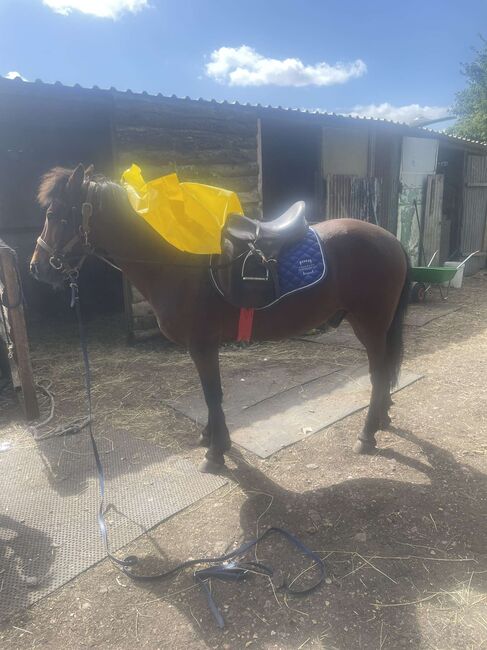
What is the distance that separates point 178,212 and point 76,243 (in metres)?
0.62

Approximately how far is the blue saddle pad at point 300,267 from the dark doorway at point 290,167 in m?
5.10

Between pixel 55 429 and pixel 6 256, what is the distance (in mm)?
1459

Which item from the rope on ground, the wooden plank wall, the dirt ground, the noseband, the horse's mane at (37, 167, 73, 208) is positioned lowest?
the rope on ground

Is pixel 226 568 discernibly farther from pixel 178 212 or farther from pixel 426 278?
pixel 426 278

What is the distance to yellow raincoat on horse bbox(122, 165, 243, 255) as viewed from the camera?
2.48 metres

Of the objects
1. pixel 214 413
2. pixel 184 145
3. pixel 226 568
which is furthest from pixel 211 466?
pixel 184 145

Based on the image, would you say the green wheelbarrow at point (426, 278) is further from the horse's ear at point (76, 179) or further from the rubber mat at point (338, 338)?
the horse's ear at point (76, 179)

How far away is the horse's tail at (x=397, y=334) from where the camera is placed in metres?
3.22

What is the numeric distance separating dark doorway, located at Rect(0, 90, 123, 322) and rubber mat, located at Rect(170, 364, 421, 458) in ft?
13.8

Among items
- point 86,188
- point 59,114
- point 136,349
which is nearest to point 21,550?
point 86,188

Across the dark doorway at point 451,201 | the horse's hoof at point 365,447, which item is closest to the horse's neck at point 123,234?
the horse's hoof at point 365,447

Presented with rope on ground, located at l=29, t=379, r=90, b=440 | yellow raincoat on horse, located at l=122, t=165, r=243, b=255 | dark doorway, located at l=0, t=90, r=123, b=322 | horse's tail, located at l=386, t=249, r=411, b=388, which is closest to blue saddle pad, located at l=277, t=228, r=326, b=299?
yellow raincoat on horse, located at l=122, t=165, r=243, b=255

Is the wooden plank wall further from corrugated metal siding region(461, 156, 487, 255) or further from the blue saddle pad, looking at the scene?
corrugated metal siding region(461, 156, 487, 255)

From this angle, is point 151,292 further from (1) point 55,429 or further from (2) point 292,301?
(1) point 55,429
